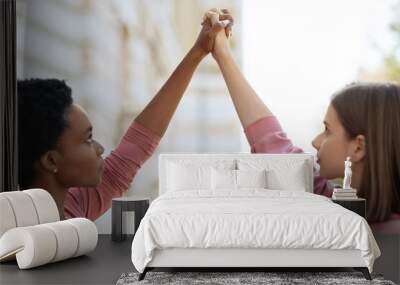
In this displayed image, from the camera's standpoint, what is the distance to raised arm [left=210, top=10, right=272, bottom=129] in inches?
253

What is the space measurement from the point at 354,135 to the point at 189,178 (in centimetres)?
171

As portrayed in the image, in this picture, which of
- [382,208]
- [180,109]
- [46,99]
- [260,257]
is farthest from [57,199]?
[382,208]

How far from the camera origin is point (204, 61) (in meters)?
Result: 6.47

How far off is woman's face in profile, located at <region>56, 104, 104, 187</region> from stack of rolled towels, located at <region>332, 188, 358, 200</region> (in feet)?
7.72

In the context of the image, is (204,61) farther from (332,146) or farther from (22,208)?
(22,208)

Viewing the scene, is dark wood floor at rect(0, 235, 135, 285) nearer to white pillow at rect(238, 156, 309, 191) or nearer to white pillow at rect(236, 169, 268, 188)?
white pillow at rect(236, 169, 268, 188)

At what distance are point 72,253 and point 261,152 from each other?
7.48 ft

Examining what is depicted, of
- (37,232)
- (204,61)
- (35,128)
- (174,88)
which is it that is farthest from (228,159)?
(37,232)

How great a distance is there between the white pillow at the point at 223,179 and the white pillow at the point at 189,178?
0.07 metres

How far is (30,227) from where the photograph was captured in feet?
15.6

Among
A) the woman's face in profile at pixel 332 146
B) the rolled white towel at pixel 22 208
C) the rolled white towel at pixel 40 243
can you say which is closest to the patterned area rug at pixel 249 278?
the rolled white towel at pixel 40 243

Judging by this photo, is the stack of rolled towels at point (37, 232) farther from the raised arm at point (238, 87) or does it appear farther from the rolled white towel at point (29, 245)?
the raised arm at point (238, 87)

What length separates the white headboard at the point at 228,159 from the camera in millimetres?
6246

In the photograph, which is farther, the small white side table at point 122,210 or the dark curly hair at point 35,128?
the dark curly hair at point 35,128
